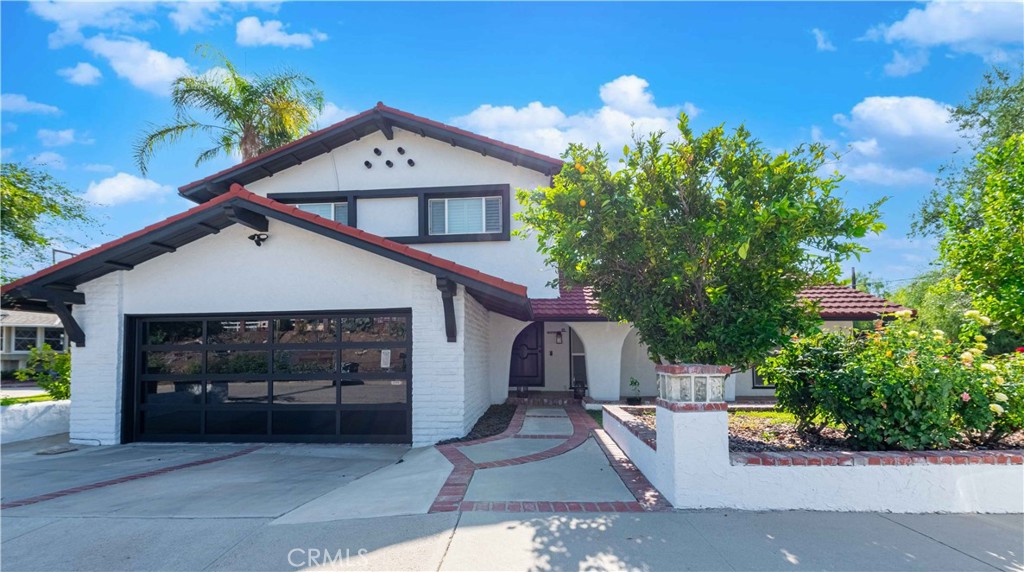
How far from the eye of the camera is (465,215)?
11789mm

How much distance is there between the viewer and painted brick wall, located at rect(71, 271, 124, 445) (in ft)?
28.9

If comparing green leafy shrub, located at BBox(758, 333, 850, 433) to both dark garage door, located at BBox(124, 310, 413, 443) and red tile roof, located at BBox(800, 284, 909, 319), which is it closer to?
dark garage door, located at BBox(124, 310, 413, 443)

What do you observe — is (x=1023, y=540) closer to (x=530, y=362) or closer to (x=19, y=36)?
(x=530, y=362)

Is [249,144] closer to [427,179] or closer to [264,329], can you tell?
[427,179]

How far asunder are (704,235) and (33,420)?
13303 mm

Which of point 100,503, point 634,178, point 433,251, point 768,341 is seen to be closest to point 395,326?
point 433,251

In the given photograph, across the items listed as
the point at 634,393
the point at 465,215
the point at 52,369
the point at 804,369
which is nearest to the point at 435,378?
the point at 465,215

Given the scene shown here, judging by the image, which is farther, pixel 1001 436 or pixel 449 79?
pixel 449 79

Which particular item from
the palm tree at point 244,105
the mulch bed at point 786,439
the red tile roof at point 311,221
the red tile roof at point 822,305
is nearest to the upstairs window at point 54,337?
the palm tree at point 244,105

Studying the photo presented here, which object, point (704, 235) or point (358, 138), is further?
point (358, 138)

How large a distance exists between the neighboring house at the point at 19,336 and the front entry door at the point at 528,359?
26.1 meters

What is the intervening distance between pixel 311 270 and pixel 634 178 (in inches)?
235

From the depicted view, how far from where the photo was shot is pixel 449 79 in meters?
11.2

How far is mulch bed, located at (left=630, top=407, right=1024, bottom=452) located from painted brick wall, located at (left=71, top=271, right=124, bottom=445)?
9583mm
